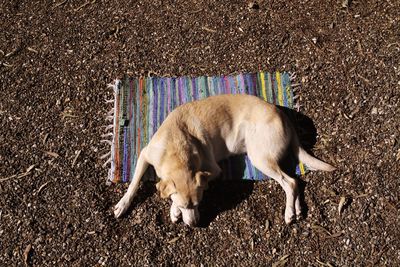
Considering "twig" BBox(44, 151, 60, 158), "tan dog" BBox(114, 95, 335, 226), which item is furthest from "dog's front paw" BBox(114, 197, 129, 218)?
"twig" BBox(44, 151, 60, 158)

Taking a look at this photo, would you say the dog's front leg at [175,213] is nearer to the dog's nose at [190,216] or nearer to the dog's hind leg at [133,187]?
the dog's nose at [190,216]

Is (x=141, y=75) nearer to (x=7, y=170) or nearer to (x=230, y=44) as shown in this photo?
(x=230, y=44)

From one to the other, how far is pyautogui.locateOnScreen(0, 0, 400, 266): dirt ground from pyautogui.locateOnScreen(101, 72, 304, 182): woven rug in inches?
6.1

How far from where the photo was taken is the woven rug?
203 inches

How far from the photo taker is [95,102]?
5.71 meters

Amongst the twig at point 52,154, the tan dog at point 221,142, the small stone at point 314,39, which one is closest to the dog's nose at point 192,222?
the tan dog at point 221,142

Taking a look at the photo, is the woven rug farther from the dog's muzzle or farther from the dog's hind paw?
the dog's muzzle

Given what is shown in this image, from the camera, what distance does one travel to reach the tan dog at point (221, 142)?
4594 millimetres

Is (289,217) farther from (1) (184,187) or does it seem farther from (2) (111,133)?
(2) (111,133)

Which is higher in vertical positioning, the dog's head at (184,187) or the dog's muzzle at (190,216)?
the dog's head at (184,187)

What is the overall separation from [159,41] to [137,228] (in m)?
2.83

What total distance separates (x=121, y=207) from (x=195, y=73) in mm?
2172

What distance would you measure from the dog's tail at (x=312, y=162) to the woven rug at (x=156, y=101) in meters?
0.13

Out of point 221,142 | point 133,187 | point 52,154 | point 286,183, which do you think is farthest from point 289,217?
point 52,154
